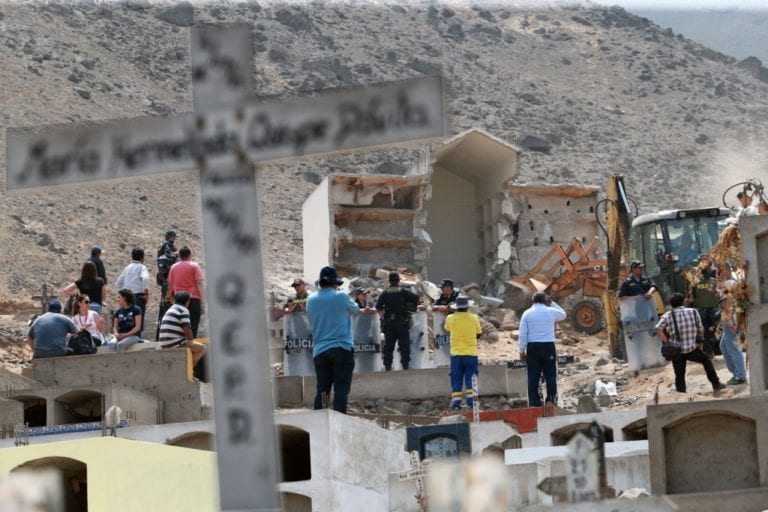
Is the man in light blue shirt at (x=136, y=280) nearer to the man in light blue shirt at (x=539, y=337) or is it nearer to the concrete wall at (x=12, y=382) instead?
the concrete wall at (x=12, y=382)

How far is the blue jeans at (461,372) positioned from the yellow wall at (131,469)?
4.35 m

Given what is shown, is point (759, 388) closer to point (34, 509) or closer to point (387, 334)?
point (387, 334)

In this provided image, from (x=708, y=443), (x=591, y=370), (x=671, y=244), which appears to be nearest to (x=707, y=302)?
(x=591, y=370)

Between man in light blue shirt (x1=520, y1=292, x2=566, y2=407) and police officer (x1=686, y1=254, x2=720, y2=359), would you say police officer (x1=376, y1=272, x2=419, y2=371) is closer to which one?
man in light blue shirt (x1=520, y1=292, x2=566, y2=407)

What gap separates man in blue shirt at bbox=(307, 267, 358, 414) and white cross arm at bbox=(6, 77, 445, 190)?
10.4 metres

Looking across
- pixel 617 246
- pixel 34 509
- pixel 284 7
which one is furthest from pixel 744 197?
pixel 284 7

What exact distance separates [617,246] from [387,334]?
11.8 metres

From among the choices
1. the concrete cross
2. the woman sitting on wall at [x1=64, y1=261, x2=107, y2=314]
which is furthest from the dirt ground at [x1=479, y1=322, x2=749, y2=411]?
the concrete cross

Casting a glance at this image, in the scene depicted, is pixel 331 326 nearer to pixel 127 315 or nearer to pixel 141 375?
pixel 127 315

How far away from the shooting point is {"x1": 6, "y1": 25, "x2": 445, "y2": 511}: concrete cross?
5.52m

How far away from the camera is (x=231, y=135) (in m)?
5.87

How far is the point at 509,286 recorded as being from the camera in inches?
1810

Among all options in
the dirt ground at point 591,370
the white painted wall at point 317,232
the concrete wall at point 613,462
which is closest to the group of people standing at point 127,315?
the concrete wall at point 613,462

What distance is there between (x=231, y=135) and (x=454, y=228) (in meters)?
42.6
